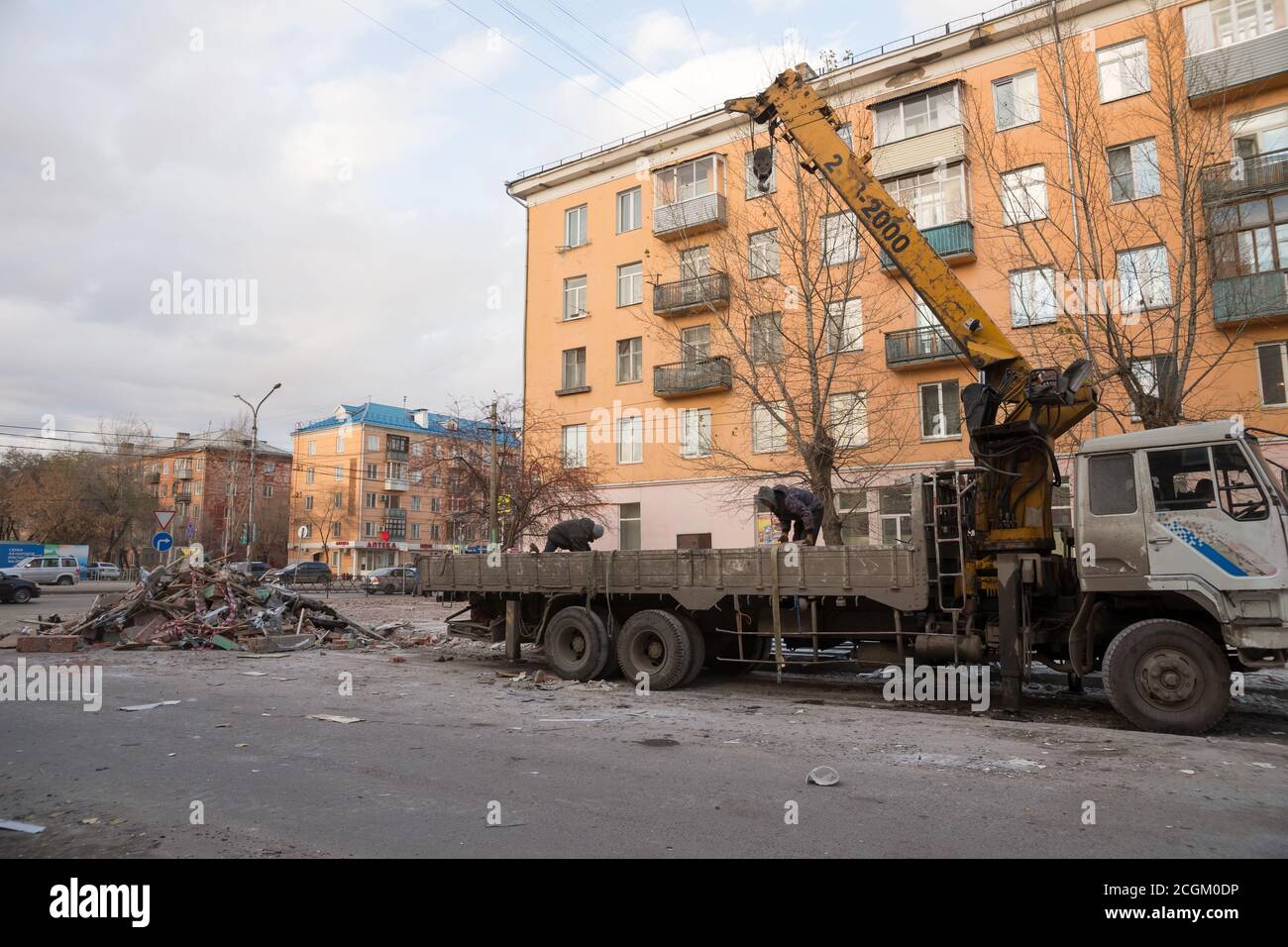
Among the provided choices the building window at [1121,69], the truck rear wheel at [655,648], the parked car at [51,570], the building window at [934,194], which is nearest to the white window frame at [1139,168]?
the building window at [1121,69]

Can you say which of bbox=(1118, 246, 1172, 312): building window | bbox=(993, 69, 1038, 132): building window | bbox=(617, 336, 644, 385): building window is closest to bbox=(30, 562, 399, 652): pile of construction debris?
bbox=(617, 336, 644, 385): building window

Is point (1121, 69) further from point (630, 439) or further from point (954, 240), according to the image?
point (630, 439)

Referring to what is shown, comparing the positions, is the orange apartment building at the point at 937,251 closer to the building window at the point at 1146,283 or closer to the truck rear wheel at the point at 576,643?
the building window at the point at 1146,283

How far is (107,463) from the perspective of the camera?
2146 inches

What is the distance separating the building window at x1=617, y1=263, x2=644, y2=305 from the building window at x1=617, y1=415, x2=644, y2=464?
4.32 m

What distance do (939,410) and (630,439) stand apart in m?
10.6

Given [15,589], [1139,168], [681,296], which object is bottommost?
[15,589]

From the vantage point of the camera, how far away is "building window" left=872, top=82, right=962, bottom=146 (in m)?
22.5

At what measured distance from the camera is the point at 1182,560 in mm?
7434

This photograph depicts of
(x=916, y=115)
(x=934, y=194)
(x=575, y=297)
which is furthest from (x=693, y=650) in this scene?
(x=575, y=297)

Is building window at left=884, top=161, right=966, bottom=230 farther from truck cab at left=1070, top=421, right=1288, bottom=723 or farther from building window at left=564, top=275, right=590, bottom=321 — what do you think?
truck cab at left=1070, top=421, right=1288, bottom=723
